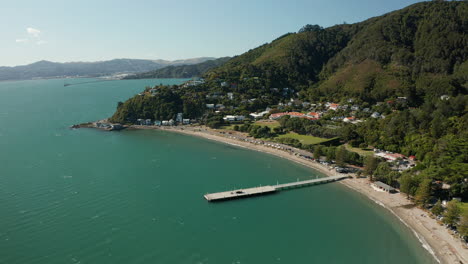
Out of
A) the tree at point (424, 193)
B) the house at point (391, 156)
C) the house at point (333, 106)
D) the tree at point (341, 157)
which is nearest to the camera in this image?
the tree at point (424, 193)

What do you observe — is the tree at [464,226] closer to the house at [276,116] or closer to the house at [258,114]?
the house at [276,116]

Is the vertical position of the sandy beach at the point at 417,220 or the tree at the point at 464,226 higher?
the tree at the point at 464,226

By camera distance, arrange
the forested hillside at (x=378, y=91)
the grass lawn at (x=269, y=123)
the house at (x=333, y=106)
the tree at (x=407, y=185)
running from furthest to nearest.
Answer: the house at (x=333, y=106) < the grass lawn at (x=269, y=123) < the forested hillside at (x=378, y=91) < the tree at (x=407, y=185)

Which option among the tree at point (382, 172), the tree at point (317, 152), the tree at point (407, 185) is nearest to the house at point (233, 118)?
the tree at point (317, 152)

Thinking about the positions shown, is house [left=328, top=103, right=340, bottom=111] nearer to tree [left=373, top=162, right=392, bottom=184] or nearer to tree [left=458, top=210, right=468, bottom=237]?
tree [left=373, top=162, right=392, bottom=184]

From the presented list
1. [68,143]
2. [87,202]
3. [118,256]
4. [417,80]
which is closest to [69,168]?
[87,202]

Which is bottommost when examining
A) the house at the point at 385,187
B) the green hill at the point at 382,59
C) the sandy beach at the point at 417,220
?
the sandy beach at the point at 417,220

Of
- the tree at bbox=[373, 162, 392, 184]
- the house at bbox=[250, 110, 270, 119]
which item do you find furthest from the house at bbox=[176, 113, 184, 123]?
the tree at bbox=[373, 162, 392, 184]

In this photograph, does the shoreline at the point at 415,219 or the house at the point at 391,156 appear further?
the house at the point at 391,156
